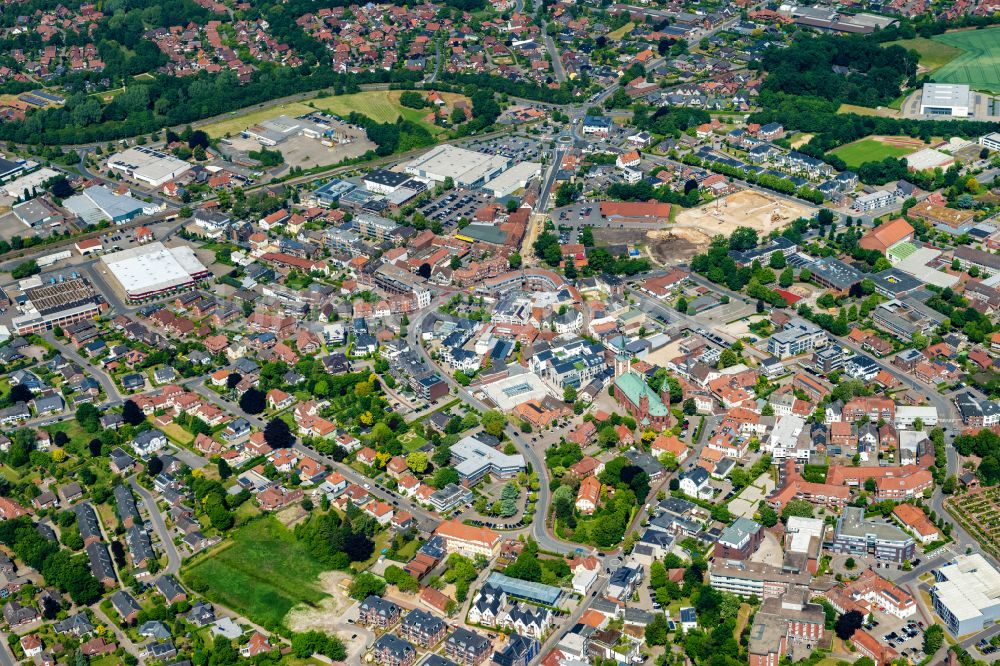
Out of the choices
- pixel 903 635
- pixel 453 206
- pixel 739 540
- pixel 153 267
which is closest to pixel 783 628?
pixel 903 635

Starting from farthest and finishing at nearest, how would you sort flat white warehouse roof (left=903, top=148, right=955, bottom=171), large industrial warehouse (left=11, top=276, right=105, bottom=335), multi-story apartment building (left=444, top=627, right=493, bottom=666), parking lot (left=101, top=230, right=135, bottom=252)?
flat white warehouse roof (left=903, top=148, right=955, bottom=171) < parking lot (left=101, top=230, right=135, bottom=252) < large industrial warehouse (left=11, top=276, right=105, bottom=335) < multi-story apartment building (left=444, top=627, right=493, bottom=666)

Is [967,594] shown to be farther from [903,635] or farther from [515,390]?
[515,390]

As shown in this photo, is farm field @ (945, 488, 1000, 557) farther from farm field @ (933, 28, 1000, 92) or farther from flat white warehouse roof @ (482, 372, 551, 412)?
farm field @ (933, 28, 1000, 92)

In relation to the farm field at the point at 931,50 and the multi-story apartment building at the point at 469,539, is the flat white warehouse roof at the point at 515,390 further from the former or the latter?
the farm field at the point at 931,50

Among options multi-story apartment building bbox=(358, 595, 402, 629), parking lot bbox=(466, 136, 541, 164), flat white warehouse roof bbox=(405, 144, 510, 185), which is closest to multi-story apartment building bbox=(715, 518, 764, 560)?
multi-story apartment building bbox=(358, 595, 402, 629)

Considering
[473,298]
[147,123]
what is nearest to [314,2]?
[147,123]

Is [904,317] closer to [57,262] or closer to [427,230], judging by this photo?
[427,230]
